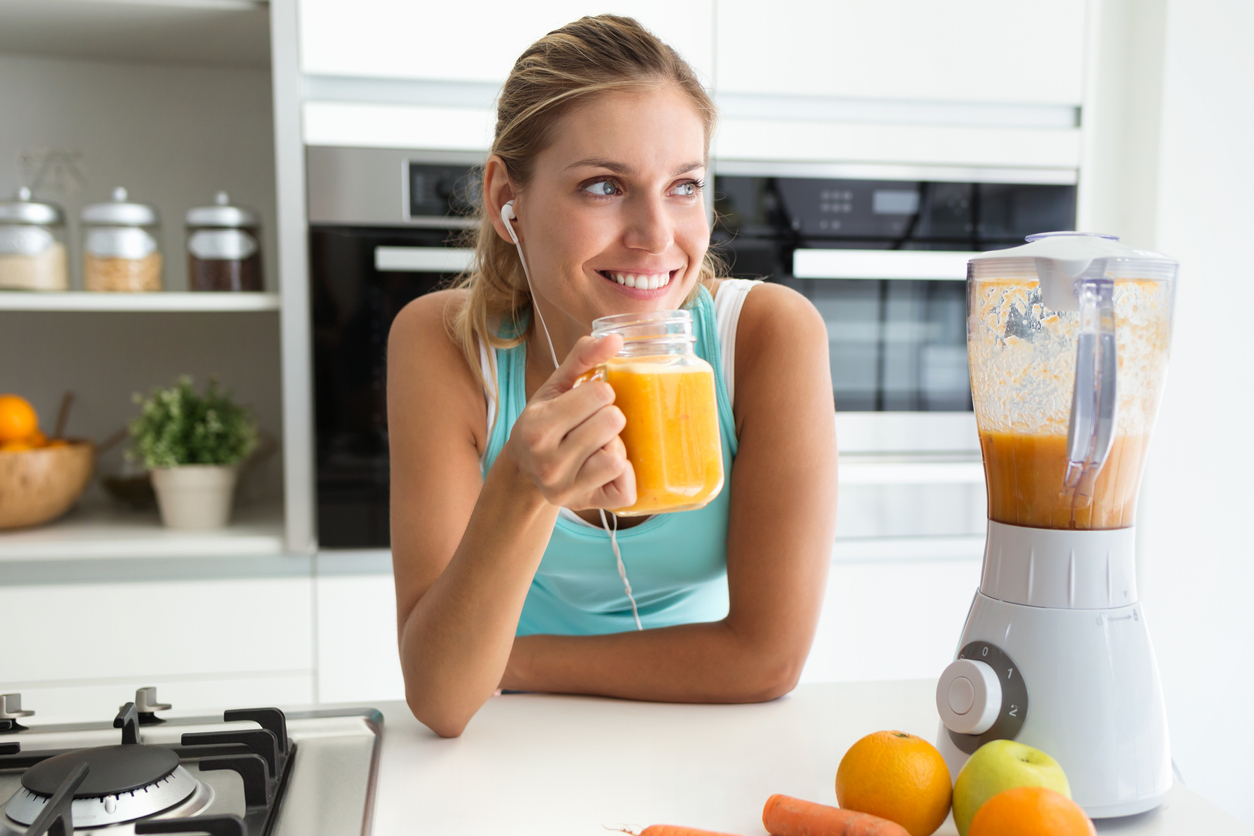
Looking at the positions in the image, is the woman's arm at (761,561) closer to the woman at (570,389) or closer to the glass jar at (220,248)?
the woman at (570,389)

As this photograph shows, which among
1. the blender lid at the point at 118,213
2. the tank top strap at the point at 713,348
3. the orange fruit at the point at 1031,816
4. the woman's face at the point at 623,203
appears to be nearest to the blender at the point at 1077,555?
the orange fruit at the point at 1031,816

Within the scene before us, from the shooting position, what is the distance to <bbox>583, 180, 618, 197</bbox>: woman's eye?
100 cm

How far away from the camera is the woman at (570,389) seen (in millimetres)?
910

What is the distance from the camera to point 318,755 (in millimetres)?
835

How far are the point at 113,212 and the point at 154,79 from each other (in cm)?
56

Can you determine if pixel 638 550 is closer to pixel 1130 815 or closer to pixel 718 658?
pixel 718 658

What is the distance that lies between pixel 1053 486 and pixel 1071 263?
0.17m

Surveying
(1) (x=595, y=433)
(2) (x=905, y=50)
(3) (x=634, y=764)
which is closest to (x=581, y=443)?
(1) (x=595, y=433)

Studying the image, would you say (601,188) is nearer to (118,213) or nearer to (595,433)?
(595,433)

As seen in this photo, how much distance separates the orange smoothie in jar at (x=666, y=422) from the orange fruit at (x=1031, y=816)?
30 centimetres

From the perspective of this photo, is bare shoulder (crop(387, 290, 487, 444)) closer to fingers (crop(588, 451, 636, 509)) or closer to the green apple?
fingers (crop(588, 451, 636, 509))

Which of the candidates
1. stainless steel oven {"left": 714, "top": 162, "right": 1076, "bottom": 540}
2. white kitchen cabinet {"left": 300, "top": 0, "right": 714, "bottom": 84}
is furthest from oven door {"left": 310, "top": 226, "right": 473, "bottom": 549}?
stainless steel oven {"left": 714, "top": 162, "right": 1076, "bottom": 540}

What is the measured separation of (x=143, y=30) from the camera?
2.04 meters

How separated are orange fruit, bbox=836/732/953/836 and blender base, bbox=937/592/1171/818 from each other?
85mm
